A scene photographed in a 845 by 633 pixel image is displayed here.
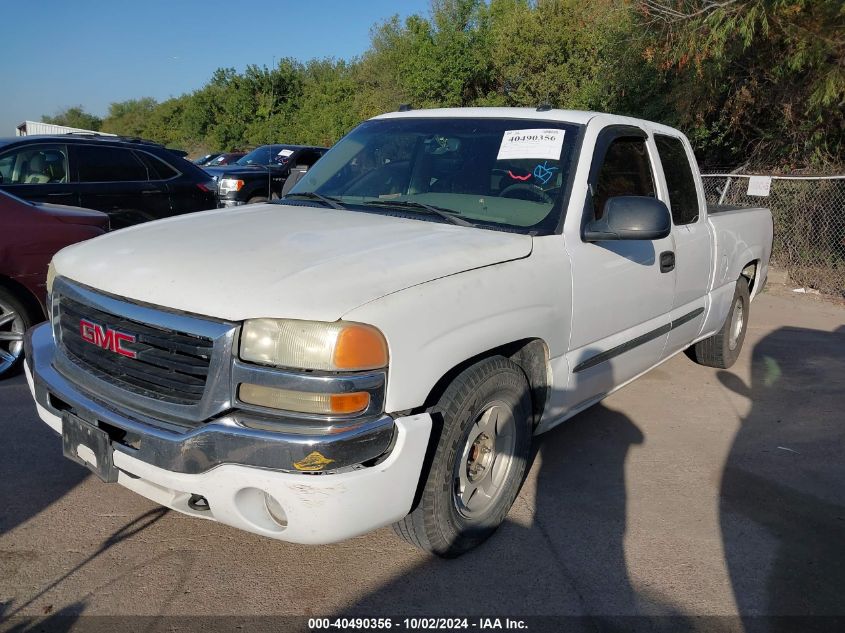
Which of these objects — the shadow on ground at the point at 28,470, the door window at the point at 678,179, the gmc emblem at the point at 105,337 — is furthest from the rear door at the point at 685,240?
the shadow on ground at the point at 28,470

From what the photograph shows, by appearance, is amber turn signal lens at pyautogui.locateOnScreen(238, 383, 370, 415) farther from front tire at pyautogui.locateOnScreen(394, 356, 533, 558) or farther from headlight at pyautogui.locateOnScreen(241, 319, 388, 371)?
front tire at pyautogui.locateOnScreen(394, 356, 533, 558)

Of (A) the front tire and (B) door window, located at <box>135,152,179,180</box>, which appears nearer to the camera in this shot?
(A) the front tire

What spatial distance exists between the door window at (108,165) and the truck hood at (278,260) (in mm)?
5022

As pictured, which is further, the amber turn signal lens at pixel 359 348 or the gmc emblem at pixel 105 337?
the gmc emblem at pixel 105 337

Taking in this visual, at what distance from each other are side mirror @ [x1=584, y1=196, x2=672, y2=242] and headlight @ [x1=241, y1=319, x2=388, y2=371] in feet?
5.10

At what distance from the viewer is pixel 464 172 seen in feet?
12.2

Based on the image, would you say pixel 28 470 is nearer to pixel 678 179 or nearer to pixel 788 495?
pixel 788 495

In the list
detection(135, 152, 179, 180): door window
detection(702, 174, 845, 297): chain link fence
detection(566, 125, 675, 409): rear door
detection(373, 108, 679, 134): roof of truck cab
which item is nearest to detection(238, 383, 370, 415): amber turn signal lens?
detection(566, 125, 675, 409): rear door

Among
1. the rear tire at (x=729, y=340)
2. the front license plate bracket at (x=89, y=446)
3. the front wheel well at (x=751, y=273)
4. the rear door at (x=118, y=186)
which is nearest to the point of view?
the front license plate bracket at (x=89, y=446)

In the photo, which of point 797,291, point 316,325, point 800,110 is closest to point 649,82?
point 800,110

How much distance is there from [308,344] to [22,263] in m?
3.62

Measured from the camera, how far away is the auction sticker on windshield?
143 inches

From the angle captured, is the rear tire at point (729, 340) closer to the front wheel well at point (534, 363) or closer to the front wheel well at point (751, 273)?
the front wheel well at point (751, 273)

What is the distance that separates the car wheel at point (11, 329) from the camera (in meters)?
4.91
